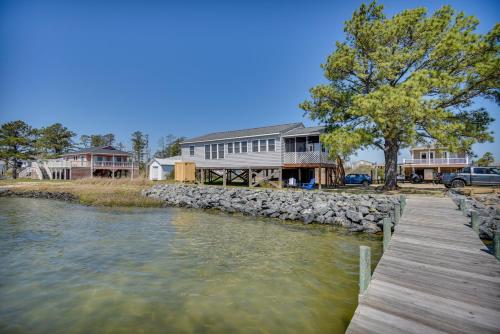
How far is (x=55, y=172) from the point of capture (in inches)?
1919

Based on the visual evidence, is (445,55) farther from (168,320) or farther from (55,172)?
(55,172)

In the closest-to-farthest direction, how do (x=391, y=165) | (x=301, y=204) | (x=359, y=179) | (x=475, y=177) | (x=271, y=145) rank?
1. (x=301, y=204)
2. (x=391, y=165)
3. (x=475, y=177)
4. (x=271, y=145)
5. (x=359, y=179)

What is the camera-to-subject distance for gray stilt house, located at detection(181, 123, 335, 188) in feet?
79.7

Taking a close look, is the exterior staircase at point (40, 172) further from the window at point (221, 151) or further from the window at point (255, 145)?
the window at point (255, 145)

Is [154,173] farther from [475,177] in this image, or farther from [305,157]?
[475,177]

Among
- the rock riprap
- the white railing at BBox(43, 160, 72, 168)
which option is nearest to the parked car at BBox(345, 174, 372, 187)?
the rock riprap

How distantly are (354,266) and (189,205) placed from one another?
48.7 feet

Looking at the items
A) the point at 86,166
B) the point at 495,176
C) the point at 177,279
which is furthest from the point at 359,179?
the point at 86,166

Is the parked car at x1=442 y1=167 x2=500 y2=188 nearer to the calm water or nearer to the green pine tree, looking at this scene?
A: the green pine tree

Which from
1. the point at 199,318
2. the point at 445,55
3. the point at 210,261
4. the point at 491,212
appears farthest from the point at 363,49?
the point at 199,318

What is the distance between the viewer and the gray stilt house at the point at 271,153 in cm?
2430

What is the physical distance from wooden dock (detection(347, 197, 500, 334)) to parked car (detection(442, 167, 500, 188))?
16135mm

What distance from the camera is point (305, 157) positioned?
24.2 meters

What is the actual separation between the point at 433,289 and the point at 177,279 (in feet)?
18.7
